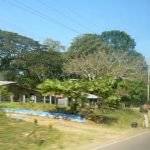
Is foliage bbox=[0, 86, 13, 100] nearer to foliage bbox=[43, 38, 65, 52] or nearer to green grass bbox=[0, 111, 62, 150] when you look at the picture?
foliage bbox=[43, 38, 65, 52]

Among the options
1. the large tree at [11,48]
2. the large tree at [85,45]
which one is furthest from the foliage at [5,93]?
the large tree at [85,45]

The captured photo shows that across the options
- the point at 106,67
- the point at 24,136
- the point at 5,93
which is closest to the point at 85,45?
the point at 106,67

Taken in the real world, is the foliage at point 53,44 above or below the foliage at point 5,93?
above

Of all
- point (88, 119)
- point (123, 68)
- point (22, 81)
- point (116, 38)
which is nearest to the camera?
point (88, 119)

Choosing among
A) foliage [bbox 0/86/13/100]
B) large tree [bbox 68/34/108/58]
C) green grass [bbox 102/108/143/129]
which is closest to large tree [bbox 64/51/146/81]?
foliage [bbox 0/86/13/100]

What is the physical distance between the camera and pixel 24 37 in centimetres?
8006

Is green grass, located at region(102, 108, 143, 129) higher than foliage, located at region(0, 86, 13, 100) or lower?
lower

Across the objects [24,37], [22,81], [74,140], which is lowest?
[74,140]

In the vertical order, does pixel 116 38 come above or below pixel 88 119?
above

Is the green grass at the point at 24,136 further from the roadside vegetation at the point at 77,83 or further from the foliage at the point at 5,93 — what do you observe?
the foliage at the point at 5,93

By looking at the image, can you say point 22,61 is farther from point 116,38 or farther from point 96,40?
point 116,38

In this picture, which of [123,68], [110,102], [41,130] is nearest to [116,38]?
[123,68]

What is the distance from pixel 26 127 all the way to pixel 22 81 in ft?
174

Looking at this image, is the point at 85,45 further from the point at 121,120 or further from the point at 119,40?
the point at 121,120
